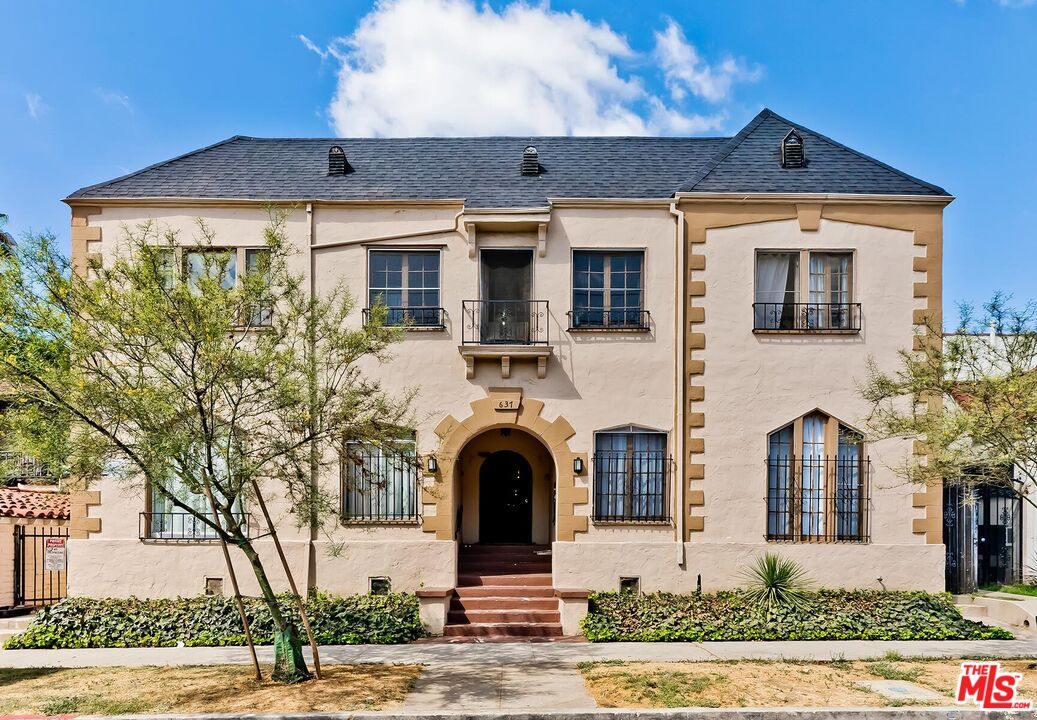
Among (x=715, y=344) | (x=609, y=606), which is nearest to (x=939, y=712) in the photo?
(x=609, y=606)

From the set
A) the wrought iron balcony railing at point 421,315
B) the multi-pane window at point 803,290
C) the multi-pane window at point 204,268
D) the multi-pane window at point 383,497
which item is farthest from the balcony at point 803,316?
the multi-pane window at point 204,268

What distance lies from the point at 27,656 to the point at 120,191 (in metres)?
8.35

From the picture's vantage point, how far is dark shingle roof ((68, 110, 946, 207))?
612 inches

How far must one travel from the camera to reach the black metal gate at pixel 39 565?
50.2 ft

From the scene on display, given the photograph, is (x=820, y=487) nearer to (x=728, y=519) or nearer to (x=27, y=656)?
(x=728, y=519)

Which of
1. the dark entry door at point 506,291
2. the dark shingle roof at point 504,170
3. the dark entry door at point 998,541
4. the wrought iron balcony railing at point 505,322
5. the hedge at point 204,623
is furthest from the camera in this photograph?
the dark entry door at point 998,541

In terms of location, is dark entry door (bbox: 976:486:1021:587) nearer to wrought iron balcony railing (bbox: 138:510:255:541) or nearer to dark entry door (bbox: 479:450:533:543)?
dark entry door (bbox: 479:450:533:543)

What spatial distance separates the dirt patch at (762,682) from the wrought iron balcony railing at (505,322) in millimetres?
6073

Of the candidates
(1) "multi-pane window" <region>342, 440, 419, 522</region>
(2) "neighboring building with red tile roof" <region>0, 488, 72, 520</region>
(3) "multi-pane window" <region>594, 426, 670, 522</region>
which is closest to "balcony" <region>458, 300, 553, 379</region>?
(3) "multi-pane window" <region>594, 426, 670, 522</region>

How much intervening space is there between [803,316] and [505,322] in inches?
221

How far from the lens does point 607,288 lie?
50.4 feet

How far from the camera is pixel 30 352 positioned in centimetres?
957

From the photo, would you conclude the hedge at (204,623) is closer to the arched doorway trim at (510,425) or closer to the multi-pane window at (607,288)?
the arched doorway trim at (510,425)

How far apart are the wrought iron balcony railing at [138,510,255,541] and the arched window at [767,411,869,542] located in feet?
32.0
